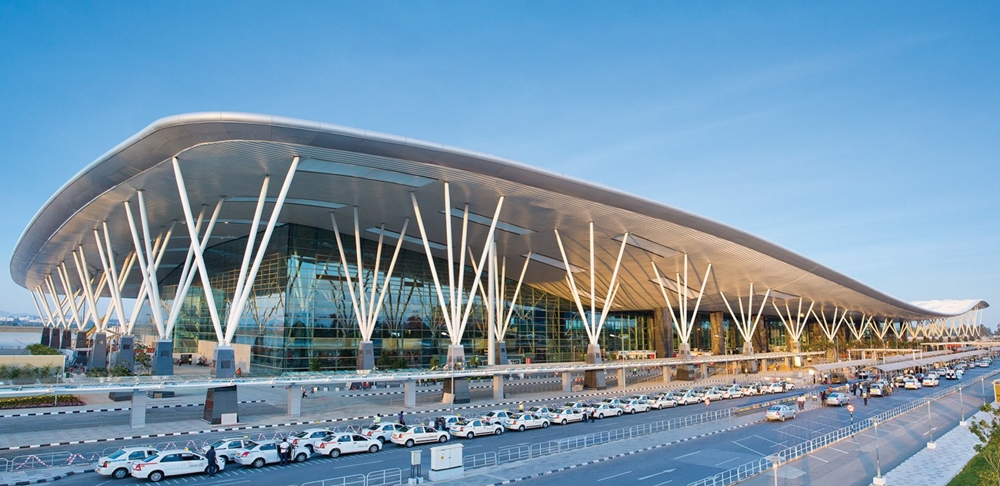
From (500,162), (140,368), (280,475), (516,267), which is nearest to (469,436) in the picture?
(280,475)

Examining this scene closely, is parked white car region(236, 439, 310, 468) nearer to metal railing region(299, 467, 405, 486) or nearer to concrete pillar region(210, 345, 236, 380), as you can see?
metal railing region(299, 467, 405, 486)

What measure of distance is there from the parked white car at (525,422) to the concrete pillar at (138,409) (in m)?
15.7

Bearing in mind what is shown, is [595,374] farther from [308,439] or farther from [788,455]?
[308,439]

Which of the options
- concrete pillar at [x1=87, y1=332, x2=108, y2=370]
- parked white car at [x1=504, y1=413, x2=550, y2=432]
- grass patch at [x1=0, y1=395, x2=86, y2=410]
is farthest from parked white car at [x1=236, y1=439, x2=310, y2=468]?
concrete pillar at [x1=87, y1=332, x2=108, y2=370]

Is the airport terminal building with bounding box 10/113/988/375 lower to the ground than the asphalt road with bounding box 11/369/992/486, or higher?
higher

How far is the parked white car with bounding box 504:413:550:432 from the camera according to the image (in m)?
28.5

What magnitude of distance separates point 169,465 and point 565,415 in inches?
723

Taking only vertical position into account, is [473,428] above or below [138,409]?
below

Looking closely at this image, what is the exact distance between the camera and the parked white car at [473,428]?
2622 centimetres

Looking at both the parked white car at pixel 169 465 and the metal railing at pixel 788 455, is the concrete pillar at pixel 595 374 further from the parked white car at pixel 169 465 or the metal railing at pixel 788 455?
the parked white car at pixel 169 465

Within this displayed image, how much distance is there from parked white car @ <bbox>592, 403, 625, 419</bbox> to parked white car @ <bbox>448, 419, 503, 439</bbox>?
A: 7445 millimetres

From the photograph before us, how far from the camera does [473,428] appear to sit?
26.4m

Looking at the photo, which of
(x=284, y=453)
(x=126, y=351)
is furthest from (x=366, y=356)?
(x=284, y=453)

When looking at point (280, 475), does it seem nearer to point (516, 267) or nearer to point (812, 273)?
point (516, 267)
